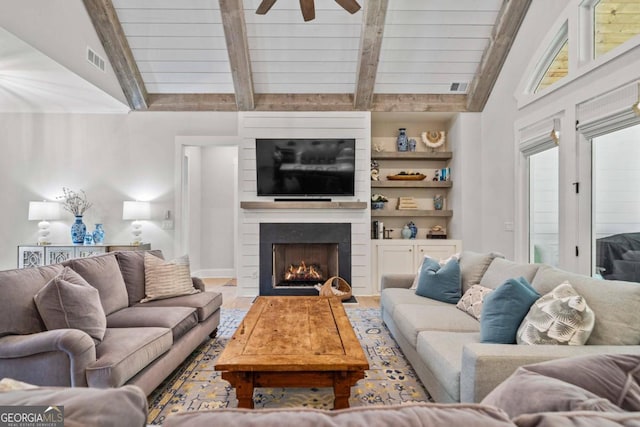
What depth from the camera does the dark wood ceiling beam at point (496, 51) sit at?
13.4 feet

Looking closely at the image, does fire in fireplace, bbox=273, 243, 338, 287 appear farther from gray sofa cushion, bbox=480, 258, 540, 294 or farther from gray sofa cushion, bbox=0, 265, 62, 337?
gray sofa cushion, bbox=0, 265, 62, 337

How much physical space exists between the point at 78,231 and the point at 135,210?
2.61 ft

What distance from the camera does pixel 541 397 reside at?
66 centimetres

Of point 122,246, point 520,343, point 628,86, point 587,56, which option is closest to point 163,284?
point 122,246

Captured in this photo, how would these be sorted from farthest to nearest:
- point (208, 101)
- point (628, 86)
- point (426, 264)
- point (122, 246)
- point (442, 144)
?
point (442, 144) → point (208, 101) → point (122, 246) → point (426, 264) → point (628, 86)

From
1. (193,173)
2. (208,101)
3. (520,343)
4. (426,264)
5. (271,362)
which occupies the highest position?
(208,101)

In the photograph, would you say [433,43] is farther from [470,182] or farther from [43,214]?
[43,214]

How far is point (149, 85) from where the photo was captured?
5035 mm

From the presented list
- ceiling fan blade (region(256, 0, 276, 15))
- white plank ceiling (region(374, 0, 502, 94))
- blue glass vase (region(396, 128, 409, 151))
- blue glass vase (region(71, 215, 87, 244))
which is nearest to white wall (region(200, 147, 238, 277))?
blue glass vase (region(71, 215, 87, 244))

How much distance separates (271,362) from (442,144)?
4.95 m

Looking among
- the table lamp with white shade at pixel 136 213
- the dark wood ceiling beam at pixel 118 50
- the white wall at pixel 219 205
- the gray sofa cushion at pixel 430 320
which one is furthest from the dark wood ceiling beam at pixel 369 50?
the table lamp with white shade at pixel 136 213

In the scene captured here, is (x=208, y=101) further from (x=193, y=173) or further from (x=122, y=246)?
(x=122, y=246)

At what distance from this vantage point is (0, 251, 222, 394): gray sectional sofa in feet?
5.63

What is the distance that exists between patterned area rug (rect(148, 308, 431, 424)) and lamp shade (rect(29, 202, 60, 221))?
3.57 m
